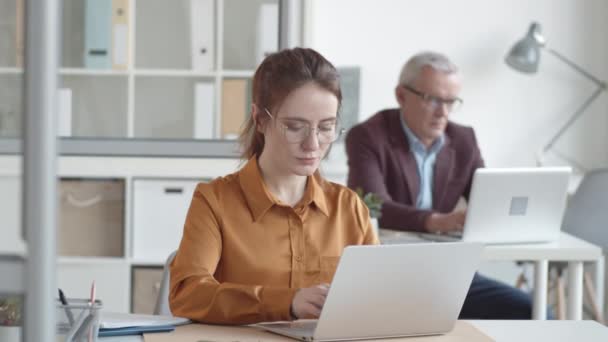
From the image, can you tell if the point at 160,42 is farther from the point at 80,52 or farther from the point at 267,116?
the point at 267,116

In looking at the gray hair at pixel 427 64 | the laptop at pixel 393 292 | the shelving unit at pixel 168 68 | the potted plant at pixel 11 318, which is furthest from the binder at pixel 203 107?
the potted plant at pixel 11 318

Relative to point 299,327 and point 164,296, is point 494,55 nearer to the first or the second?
point 164,296

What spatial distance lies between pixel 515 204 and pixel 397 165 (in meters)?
0.63

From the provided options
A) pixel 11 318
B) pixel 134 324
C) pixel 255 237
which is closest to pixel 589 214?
pixel 255 237

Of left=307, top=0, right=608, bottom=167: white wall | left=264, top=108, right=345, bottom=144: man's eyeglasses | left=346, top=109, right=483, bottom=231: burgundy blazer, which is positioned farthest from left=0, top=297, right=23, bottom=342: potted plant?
left=307, top=0, right=608, bottom=167: white wall

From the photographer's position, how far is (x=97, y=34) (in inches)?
171

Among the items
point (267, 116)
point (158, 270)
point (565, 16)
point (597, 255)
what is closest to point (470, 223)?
point (597, 255)

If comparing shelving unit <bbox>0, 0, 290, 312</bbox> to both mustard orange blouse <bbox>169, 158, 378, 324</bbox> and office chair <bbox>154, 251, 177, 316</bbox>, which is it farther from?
mustard orange blouse <bbox>169, 158, 378, 324</bbox>

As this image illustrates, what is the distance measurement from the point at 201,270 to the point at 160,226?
2.43m

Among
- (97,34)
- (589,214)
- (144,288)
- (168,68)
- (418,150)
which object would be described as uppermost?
(97,34)

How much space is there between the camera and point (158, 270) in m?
4.37

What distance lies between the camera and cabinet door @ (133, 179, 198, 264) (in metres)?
4.38

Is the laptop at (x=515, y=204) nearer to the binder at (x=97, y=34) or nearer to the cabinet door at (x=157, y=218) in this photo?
the cabinet door at (x=157, y=218)

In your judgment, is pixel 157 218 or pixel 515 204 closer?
pixel 515 204
